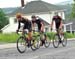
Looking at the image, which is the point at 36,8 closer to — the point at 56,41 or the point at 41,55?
the point at 56,41

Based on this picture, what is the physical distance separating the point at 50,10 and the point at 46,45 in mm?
50653

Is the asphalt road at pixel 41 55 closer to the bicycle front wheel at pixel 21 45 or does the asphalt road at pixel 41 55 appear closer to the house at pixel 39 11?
the bicycle front wheel at pixel 21 45

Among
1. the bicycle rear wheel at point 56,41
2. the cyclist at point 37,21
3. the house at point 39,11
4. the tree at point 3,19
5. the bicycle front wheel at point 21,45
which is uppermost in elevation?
the cyclist at point 37,21

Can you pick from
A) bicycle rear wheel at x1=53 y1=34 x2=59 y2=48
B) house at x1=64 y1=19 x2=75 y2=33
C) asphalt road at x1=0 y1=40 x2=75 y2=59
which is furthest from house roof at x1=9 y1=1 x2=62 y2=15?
asphalt road at x1=0 y1=40 x2=75 y2=59

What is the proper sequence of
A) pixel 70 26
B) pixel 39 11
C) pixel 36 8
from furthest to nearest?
pixel 70 26 < pixel 36 8 < pixel 39 11

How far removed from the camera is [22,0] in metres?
73.4

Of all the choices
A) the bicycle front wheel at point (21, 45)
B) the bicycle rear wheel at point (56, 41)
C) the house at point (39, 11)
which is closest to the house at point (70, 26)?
the house at point (39, 11)

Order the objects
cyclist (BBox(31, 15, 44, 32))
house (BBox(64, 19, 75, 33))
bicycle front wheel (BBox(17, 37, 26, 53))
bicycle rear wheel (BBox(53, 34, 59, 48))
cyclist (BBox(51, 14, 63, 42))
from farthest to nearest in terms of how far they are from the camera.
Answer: house (BBox(64, 19, 75, 33)) < bicycle rear wheel (BBox(53, 34, 59, 48)) < cyclist (BBox(51, 14, 63, 42)) < cyclist (BBox(31, 15, 44, 32)) < bicycle front wheel (BBox(17, 37, 26, 53))

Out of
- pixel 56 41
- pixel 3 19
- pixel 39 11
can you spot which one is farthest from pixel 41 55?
pixel 3 19

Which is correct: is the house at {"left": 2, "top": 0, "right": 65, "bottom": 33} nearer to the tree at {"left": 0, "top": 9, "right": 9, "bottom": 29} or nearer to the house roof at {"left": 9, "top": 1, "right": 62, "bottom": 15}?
the house roof at {"left": 9, "top": 1, "right": 62, "bottom": 15}

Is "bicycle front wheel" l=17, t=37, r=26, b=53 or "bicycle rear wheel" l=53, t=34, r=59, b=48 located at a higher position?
"bicycle front wheel" l=17, t=37, r=26, b=53

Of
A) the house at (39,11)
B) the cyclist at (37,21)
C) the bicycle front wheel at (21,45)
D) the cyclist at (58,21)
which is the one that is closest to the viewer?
the bicycle front wheel at (21,45)

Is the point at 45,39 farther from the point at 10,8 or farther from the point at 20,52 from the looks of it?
the point at 10,8

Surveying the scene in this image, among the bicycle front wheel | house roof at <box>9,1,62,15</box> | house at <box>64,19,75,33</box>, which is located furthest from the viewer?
house at <box>64,19,75,33</box>
